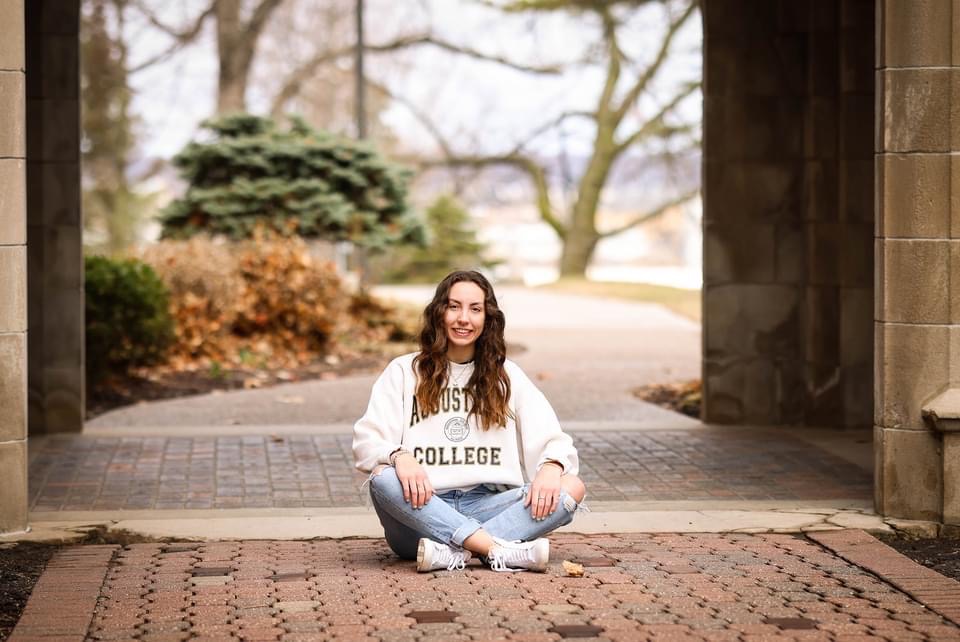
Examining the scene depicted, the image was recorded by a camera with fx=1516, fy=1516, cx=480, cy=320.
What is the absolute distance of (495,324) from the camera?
20.8 ft

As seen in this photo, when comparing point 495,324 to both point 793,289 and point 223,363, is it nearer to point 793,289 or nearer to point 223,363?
point 793,289

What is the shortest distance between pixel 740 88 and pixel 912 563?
550cm

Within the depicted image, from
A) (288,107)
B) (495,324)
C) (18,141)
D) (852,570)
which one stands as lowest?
(852,570)

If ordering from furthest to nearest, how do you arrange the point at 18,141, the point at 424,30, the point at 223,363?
the point at 424,30, the point at 223,363, the point at 18,141

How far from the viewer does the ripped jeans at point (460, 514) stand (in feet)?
20.2

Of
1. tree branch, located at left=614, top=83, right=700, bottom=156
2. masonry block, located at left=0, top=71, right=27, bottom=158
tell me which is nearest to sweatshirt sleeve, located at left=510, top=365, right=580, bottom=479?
masonry block, located at left=0, top=71, right=27, bottom=158

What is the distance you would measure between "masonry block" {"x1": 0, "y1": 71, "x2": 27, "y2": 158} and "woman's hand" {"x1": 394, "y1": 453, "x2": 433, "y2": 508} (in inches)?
97.6

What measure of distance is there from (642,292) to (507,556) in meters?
25.0

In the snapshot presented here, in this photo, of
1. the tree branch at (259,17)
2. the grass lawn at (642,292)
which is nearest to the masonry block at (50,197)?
the grass lawn at (642,292)

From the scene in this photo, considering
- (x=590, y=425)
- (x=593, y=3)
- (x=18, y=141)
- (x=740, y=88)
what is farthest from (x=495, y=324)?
(x=593, y=3)

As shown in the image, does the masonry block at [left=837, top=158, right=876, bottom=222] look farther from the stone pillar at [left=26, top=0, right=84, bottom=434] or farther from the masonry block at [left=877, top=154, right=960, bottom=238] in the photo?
the stone pillar at [left=26, top=0, right=84, bottom=434]

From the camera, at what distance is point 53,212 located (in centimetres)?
1095

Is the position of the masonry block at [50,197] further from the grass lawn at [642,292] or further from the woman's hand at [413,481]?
the grass lawn at [642,292]

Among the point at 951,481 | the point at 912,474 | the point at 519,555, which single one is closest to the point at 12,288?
the point at 519,555
